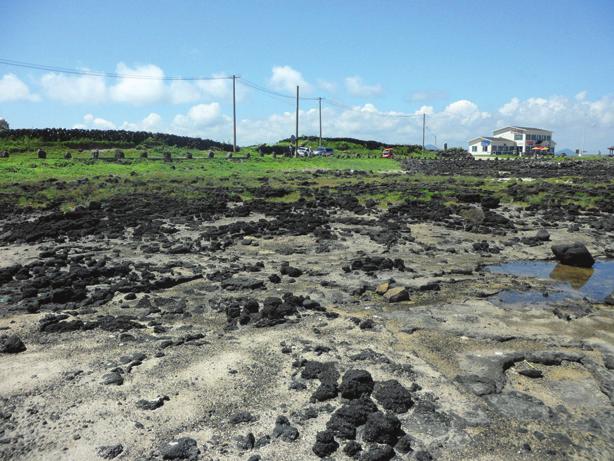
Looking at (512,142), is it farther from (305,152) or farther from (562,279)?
(562,279)

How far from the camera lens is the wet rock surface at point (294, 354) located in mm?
Result: 6168

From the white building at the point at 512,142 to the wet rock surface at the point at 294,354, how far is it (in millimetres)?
119536

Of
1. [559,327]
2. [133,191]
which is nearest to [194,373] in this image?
[559,327]

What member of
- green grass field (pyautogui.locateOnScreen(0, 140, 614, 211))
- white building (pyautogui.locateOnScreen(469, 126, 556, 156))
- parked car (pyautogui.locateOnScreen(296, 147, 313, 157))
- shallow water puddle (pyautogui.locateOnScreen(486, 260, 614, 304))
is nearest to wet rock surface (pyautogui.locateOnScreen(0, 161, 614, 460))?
shallow water puddle (pyautogui.locateOnScreen(486, 260, 614, 304))

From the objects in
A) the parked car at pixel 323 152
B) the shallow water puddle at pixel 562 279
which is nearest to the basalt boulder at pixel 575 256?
the shallow water puddle at pixel 562 279

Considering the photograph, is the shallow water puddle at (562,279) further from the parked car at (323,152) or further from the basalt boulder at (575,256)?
the parked car at (323,152)

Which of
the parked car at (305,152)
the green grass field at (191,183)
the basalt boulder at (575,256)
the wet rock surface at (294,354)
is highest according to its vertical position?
the parked car at (305,152)

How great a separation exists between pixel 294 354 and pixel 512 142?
137 m

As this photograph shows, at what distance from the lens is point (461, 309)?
10789mm

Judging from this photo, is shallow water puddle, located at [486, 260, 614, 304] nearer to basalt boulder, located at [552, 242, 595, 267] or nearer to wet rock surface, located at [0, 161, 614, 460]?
basalt boulder, located at [552, 242, 595, 267]

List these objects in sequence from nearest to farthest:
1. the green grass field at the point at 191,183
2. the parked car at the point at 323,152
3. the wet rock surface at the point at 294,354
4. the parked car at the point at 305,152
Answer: the wet rock surface at the point at 294,354
the green grass field at the point at 191,183
the parked car at the point at 305,152
the parked car at the point at 323,152

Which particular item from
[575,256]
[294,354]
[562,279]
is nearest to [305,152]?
[575,256]

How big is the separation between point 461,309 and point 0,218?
19662 mm

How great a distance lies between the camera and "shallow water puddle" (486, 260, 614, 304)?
38.9 ft
